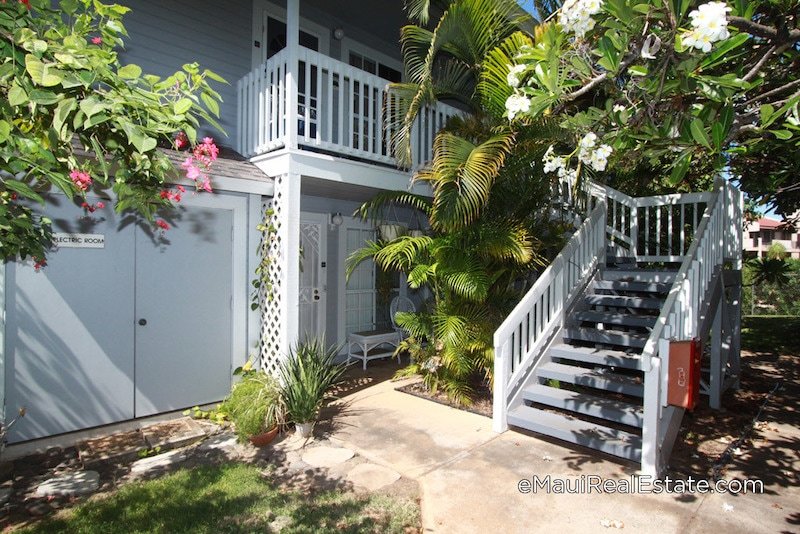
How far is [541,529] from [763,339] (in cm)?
1084

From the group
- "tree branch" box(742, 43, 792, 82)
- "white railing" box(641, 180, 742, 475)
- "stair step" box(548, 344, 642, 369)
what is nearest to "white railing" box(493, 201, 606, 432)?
"stair step" box(548, 344, 642, 369)

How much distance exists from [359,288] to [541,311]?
3603 mm

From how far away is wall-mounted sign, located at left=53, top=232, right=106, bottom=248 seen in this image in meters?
4.46

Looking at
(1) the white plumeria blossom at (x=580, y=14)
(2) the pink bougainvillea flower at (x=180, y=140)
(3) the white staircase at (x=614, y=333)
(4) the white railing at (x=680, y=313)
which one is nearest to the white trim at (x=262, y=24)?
(2) the pink bougainvillea flower at (x=180, y=140)

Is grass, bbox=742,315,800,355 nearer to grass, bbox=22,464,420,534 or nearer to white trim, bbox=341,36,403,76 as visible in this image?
white trim, bbox=341,36,403,76

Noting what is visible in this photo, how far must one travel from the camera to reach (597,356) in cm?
503

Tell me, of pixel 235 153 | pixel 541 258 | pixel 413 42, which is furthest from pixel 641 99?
pixel 235 153

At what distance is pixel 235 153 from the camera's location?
6.20m

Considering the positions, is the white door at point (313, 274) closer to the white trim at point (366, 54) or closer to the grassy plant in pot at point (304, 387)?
the grassy plant in pot at point (304, 387)

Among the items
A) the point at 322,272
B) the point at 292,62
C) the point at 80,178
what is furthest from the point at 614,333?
the point at 80,178

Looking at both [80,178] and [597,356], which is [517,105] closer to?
[80,178]

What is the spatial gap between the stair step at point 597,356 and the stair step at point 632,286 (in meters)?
1.18

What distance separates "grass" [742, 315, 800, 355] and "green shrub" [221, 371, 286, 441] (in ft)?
33.5

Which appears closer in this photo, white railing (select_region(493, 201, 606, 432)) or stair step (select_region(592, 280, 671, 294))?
white railing (select_region(493, 201, 606, 432))
